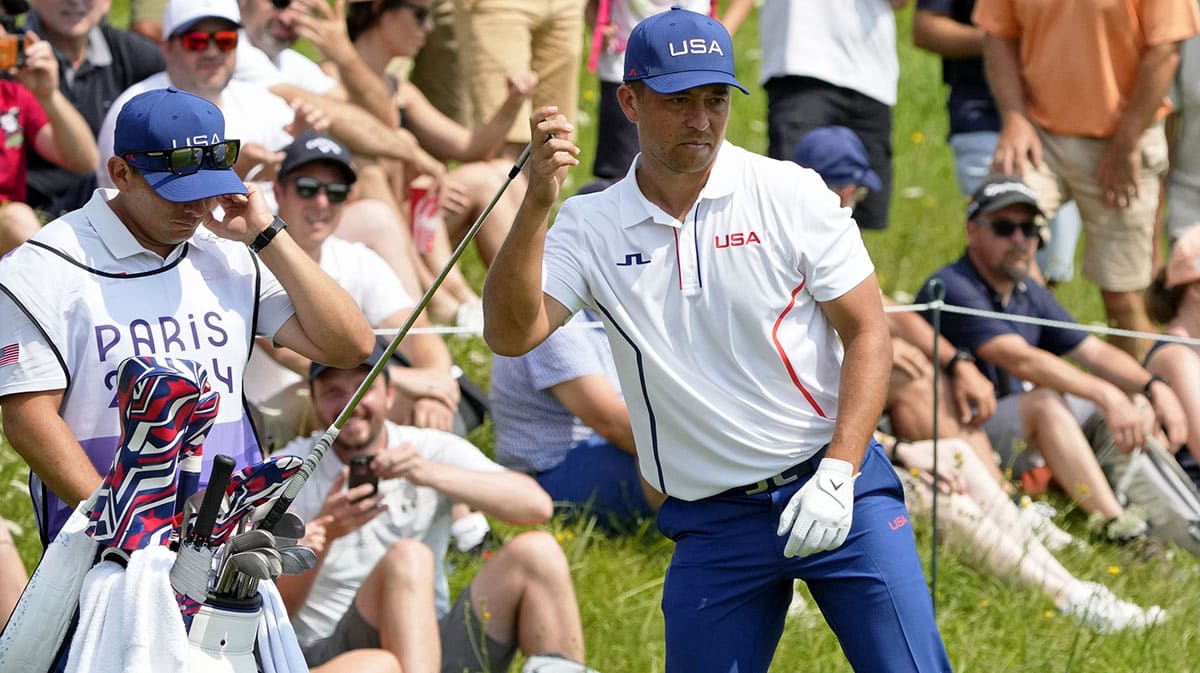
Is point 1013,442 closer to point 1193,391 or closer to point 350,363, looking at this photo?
point 1193,391

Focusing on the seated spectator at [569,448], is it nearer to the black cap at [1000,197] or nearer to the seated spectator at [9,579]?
the black cap at [1000,197]

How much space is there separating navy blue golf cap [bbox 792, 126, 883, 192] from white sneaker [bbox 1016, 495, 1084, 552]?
1.49 m

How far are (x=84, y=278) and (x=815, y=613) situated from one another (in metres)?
2.87

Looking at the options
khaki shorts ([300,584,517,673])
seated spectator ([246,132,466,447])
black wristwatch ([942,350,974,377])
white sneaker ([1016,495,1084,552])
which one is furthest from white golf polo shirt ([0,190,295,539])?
black wristwatch ([942,350,974,377])

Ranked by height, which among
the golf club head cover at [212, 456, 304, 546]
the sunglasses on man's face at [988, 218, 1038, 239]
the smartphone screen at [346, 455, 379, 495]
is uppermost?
the golf club head cover at [212, 456, 304, 546]

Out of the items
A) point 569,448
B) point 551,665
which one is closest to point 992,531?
point 569,448

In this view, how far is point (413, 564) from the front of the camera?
4.93 meters

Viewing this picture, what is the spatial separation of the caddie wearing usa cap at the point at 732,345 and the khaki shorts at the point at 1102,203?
3816 millimetres

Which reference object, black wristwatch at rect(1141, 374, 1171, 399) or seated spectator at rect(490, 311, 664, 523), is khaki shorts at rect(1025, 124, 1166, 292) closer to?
black wristwatch at rect(1141, 374, 1171, 399)

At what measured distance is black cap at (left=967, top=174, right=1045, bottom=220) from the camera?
682 centimetres

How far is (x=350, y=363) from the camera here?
4.11 m

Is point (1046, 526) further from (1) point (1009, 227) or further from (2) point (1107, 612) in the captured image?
(1) point (1009, 227)

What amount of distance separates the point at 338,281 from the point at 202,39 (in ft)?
3.63

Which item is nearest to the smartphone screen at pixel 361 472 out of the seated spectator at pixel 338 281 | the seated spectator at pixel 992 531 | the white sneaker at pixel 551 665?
the white sneaker at pixel 551 665
